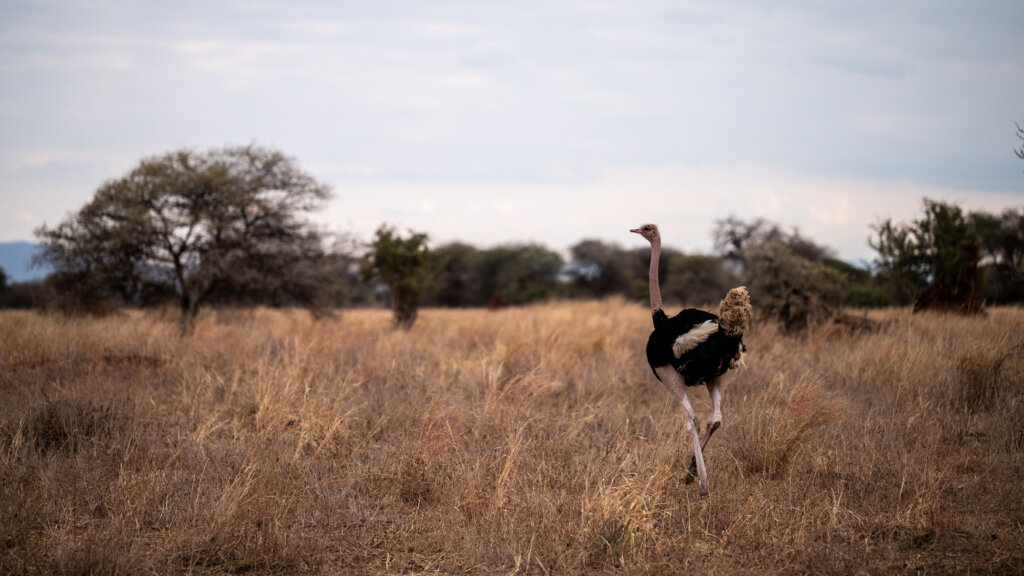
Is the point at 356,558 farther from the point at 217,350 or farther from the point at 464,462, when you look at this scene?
the point at 217,350

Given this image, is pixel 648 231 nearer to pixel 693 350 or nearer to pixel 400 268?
pixel 693 350

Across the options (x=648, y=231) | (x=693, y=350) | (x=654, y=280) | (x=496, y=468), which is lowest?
(x=496, y=468)

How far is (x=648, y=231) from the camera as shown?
5.66 meters

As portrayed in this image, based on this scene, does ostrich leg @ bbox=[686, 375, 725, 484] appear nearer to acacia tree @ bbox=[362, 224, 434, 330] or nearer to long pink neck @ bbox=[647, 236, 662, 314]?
long pink neck @ bbox=[647, 236, 662, 314]

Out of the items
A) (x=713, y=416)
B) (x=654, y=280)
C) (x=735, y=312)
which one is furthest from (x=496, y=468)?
(x=735, y=312)

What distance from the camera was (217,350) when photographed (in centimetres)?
980

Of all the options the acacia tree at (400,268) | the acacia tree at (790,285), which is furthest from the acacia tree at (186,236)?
the acacia tree at (790,285)

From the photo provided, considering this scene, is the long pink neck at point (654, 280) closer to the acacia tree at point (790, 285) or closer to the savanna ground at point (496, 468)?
the savanna ground at point (496, 468)

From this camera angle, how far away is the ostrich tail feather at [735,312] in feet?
15.4

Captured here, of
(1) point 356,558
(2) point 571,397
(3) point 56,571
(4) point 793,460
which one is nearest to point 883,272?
(2) point 571,397

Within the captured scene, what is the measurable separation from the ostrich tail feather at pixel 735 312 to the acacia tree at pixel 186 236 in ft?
34.6

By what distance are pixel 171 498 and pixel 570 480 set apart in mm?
2623

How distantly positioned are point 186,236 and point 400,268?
4.94 m

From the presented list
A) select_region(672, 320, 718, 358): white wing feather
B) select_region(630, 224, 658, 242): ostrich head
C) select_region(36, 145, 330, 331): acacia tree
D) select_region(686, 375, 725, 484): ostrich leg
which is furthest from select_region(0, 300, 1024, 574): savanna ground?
select_region(36, 145, 330, 331): acacia tree
